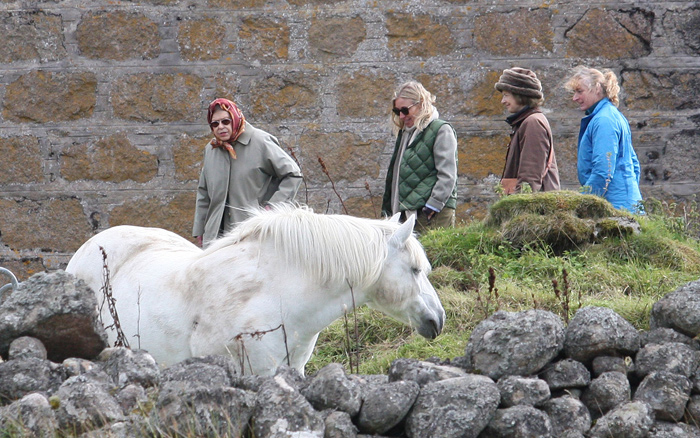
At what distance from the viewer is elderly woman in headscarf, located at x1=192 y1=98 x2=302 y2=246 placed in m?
6.18

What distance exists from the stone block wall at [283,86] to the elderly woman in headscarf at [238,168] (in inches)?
81.4

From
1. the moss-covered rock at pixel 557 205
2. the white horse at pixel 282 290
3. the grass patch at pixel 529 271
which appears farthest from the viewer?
the moss-covered rock at pixel 557 205

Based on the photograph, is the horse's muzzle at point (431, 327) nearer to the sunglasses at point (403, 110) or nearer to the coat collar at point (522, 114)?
the sunglasses at point (403, 110)

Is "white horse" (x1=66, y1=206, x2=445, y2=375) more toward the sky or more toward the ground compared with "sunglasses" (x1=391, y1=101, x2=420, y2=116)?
more toward the ground

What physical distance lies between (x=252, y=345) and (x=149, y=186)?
4.49 meters

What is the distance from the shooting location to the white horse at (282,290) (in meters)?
4.23

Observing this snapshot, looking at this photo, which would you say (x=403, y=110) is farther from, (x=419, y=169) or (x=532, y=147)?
(x=532, y=147)

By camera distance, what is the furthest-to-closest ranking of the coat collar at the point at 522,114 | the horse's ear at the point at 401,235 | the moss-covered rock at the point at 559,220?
the coat collar at the point at 522,114, the moss-covered rock at the point at 559,220, the horse's ear at the point at 401,235

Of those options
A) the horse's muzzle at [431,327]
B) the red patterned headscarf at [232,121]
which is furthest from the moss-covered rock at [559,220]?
the red patterned headscarf at [232,121]

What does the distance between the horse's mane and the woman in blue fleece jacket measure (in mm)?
2949

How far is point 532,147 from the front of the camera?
22.5ft

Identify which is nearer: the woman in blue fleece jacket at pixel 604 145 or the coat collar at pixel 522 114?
the woman in blue fleece jacket at pixel 604 145

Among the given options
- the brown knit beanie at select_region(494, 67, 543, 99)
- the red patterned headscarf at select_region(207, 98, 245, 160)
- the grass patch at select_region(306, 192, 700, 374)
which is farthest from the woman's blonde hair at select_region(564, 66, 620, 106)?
the red patterned headscarf at select_region(207, 98, 245, 160)

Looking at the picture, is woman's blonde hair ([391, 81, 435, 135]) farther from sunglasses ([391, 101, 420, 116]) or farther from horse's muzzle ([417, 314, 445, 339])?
horse's muzzle ([417, 314, 445, 339])
